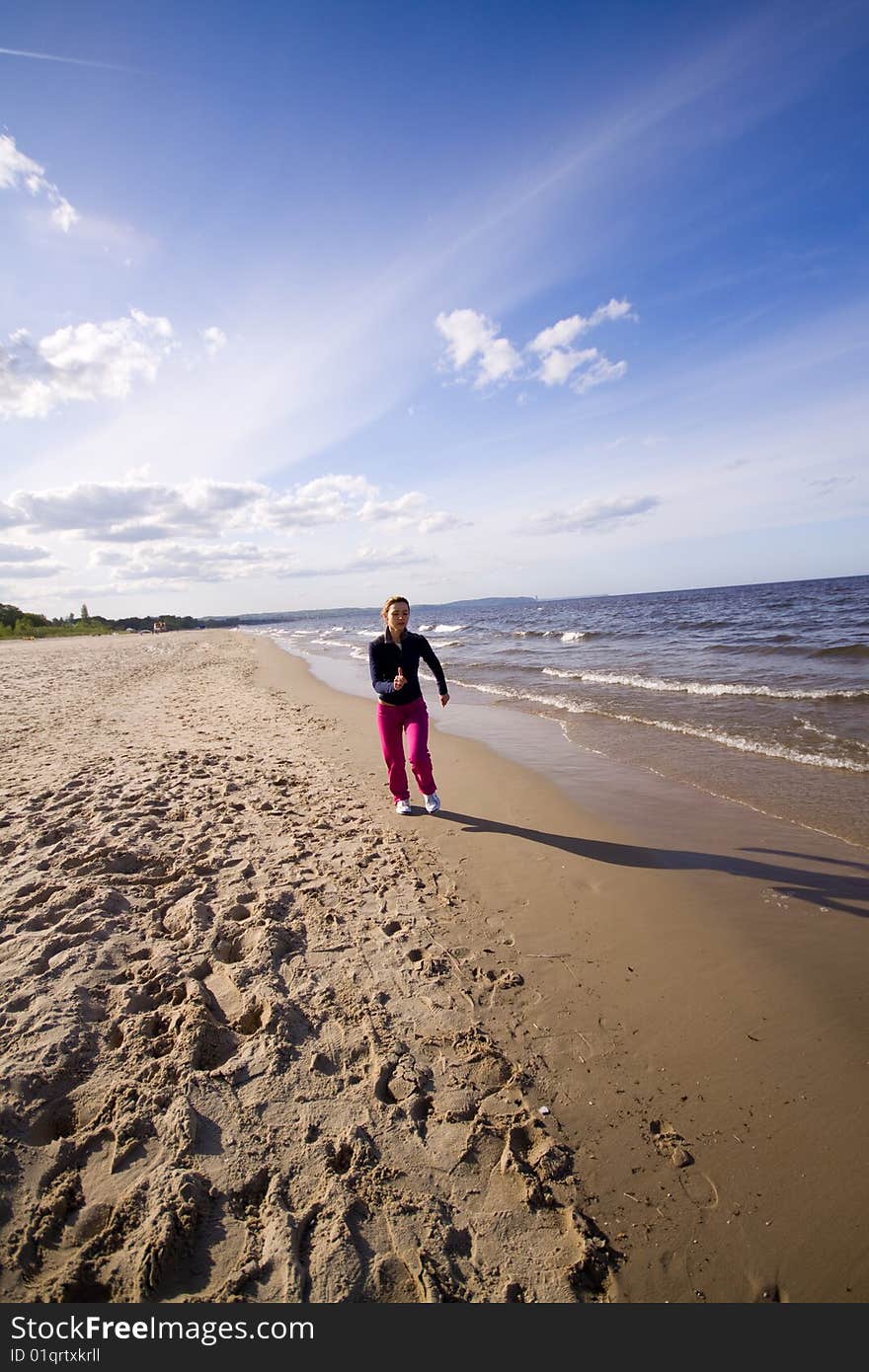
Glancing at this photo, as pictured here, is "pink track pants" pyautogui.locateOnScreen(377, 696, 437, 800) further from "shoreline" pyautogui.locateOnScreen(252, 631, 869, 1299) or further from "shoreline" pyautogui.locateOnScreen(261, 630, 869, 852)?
"shoreline" pyautogui.locateOnScreen(261, 630, 869, 852)

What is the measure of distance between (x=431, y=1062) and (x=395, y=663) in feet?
12.7

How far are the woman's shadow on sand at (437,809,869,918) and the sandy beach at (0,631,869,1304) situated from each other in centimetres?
4

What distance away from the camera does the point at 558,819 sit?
612 centimetres

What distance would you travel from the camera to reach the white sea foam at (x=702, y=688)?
10969 millimetres

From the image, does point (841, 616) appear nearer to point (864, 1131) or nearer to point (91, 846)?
point (864, 1131)

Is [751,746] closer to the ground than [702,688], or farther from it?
closer to the ground

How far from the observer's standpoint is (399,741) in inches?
247

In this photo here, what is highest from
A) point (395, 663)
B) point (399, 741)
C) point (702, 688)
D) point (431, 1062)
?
point (395, 663)

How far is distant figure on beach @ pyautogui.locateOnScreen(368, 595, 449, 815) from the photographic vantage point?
230 inches

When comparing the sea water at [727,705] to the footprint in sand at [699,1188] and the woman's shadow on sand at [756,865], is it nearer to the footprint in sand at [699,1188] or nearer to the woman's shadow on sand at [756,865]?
the woman's shadow on sand at [756,865]

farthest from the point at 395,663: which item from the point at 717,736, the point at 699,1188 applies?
the point at 717,736

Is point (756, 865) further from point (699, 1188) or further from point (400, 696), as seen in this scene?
point (400, 696)

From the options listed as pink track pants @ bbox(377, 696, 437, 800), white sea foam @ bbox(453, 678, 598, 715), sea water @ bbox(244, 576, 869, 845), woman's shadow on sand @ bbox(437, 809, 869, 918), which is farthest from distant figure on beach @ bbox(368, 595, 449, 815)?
white sea foam @ bbox(453, 678, 598, 715)

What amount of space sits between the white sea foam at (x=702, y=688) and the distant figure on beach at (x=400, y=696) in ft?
29.0
